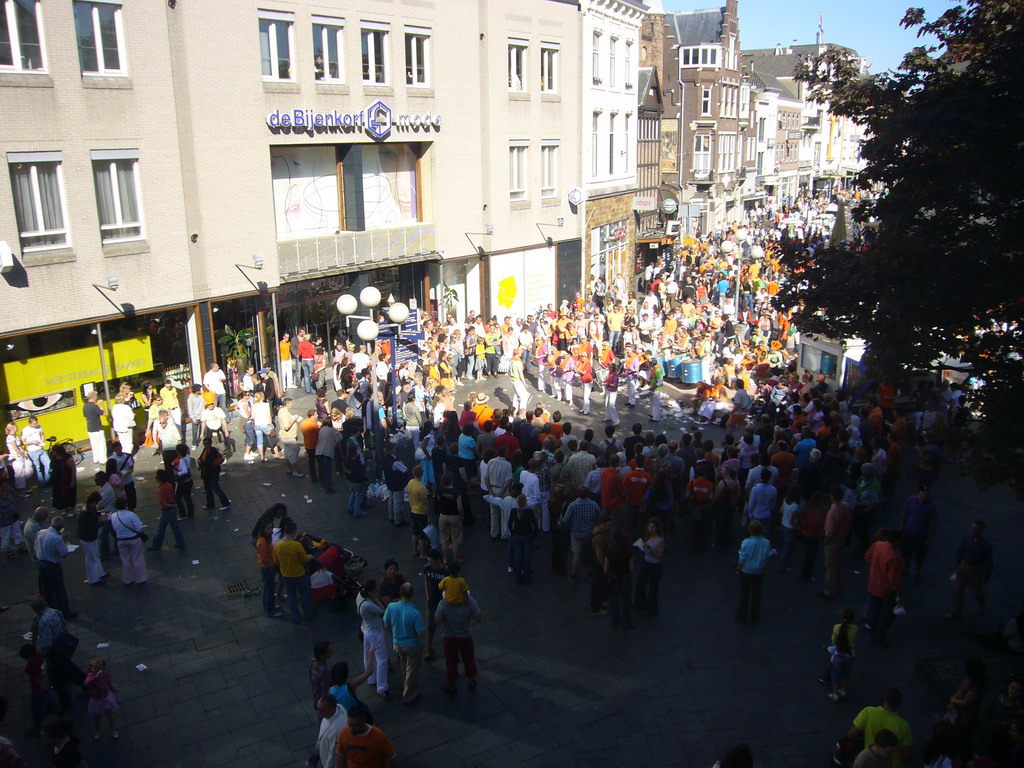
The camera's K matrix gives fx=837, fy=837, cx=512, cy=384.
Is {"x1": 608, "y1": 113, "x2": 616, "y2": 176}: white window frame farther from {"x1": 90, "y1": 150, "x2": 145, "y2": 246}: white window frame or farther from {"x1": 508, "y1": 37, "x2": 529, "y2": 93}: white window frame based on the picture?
{"x1": 90, "y1": 150, "x2": 145, "y2": 246}: white window frame

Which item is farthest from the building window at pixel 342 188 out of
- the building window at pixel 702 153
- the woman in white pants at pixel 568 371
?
the building window at pixel 702 153

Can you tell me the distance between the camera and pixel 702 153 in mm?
53062

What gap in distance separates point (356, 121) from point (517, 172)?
7.38m

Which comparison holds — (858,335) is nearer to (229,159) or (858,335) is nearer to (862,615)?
(862,615)

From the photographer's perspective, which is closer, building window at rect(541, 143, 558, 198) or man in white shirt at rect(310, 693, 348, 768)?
man in white shirt at rect(310, 693, 348, 768)

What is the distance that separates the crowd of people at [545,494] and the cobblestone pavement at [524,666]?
269 millimetres

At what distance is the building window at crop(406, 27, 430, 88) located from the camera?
23.8 meters

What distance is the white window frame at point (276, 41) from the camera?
20.1 metres

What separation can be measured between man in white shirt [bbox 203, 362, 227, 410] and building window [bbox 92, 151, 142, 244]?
322cm

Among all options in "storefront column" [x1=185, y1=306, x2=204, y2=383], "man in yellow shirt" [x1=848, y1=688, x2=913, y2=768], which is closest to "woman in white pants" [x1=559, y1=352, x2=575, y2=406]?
"storefront column" [x1=185, y1=306, x2=204, y2=383]

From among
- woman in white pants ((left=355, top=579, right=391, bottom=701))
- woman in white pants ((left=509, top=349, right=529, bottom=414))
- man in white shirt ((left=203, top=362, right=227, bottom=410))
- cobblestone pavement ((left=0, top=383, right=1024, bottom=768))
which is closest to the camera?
cobblestone pavement ((left=0, top=383, right=1024, bottom=768))

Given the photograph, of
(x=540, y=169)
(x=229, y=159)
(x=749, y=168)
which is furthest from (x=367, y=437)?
(x=749, y=168)

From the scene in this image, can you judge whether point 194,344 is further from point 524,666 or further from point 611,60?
point 611,60

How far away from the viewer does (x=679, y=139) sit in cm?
5056
